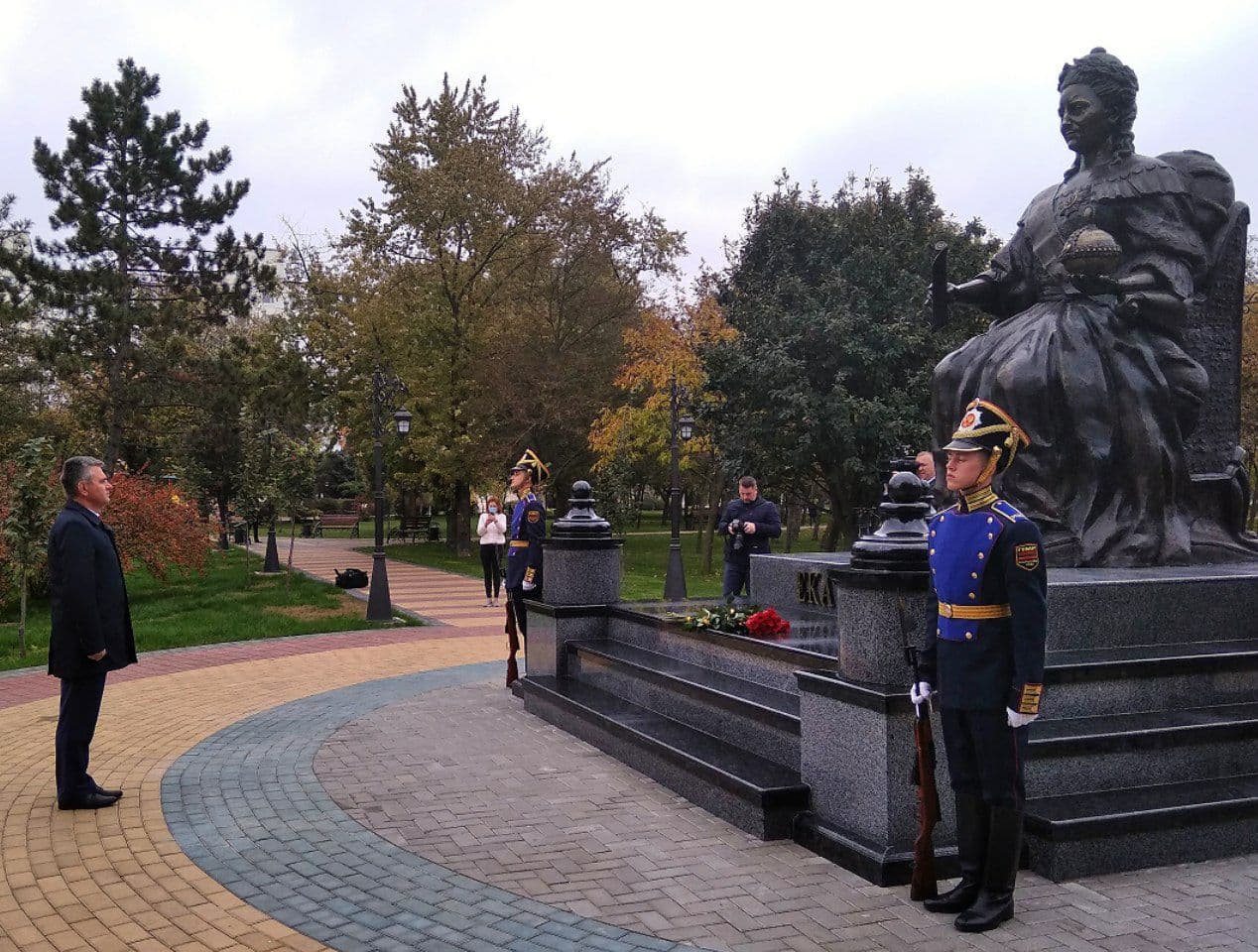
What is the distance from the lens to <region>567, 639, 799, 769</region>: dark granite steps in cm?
627

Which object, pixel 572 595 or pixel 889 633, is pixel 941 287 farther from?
pixel 889 633

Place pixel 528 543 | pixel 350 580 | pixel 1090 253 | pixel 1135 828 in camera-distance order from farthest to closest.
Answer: pixel 350 580, pixel 528 543, pixel 1090 253, pixel 1135 828

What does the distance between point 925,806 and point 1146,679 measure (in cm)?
222

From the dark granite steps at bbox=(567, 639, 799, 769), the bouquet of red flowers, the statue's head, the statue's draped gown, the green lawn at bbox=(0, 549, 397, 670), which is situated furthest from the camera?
the green lawn at bbox=(0, 549, 397, 670)

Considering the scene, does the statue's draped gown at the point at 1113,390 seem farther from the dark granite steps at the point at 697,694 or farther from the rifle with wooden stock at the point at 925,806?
the rifle with wooden stock at the point at 925,806

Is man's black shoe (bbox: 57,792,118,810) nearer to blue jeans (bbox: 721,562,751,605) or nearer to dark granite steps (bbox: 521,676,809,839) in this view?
dark granite steps (bbox: 521,676,809,839)

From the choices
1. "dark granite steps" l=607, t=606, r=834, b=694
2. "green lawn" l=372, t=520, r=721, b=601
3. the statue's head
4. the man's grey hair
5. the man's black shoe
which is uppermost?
the statue's head

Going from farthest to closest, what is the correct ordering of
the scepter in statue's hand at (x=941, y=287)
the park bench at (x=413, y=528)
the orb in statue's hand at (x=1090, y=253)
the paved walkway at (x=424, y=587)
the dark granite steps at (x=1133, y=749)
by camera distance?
the park bench at (x=413, y=528) < the paved walkway at (x=424, y=587) < the scepter in statue's hand at (x=941, y=287) < the orb in statue's hand at (x=1090, y=253) < the dark granite steps at (x=1133, y=749)

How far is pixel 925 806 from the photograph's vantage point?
4.44 metres

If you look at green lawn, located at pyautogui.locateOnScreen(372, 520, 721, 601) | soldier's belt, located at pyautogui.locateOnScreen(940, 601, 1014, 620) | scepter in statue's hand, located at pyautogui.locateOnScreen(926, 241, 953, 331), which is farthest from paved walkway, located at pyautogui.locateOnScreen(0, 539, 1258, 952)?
green lawn, located at pyautogui.locateOnScreen(372, 520, 721, 601)

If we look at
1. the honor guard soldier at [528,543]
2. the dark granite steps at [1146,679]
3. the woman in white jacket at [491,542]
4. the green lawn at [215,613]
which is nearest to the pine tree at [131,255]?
the green lawn at [215,613]

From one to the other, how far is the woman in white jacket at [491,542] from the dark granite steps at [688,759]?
992 cm

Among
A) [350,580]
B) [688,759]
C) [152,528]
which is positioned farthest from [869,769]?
[350,580]

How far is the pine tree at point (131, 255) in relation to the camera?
960 inches
